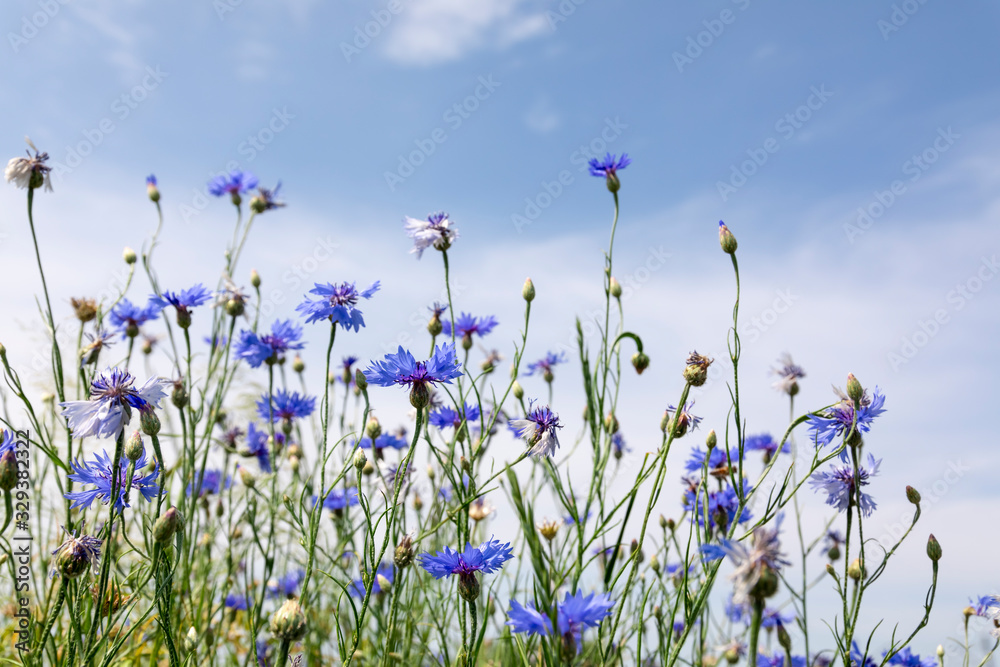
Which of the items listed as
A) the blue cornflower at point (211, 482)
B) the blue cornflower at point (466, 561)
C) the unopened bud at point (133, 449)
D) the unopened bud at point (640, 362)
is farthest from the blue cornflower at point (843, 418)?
the blue cornflower at point (211, 482)

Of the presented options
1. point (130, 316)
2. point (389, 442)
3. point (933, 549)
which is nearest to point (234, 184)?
point (130, 316)

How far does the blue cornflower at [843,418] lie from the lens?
5.47 feet

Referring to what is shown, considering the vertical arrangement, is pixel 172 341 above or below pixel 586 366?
above

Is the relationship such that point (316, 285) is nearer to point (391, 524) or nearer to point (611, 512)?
point (391, 524)

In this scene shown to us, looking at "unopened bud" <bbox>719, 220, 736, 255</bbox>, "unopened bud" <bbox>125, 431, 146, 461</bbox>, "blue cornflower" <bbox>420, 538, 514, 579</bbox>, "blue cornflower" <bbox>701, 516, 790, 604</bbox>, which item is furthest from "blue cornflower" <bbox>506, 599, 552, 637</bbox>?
"unopened bud" <bbox>719, 220, 736, 255</bbox>

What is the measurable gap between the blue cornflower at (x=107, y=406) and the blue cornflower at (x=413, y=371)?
19.0 inches

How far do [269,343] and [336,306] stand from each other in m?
0.93

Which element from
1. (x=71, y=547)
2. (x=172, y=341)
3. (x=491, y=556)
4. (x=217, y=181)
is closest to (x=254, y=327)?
(x=172, y=341)

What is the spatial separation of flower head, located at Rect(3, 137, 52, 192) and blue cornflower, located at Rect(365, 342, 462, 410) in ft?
3.99

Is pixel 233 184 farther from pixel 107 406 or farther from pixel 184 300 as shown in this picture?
pixel 107 406

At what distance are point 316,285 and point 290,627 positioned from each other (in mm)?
861

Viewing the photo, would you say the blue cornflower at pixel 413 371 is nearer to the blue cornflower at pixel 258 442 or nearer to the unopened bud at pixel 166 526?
the unopened bud at pixel 166 526

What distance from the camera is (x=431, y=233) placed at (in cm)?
205

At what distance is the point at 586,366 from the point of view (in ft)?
6.70
